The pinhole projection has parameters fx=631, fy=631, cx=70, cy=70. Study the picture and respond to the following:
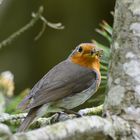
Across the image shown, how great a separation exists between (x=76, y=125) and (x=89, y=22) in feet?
19.7

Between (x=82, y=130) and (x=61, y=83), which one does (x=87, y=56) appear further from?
(x=82, y=130)

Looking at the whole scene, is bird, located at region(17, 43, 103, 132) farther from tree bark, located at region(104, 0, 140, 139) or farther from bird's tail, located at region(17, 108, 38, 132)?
tree bark, located at region(104, 0, 140, 139)

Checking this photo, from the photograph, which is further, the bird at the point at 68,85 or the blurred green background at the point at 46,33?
the blurred green background at the point at 46,33

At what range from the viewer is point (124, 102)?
3.80 metres

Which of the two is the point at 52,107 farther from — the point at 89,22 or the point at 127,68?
the point at 89,22

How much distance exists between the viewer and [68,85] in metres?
4.93

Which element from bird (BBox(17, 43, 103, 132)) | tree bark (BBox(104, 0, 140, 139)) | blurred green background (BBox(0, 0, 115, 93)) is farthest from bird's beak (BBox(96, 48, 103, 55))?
blurred green background (BBox(0, 0, 115, 93))

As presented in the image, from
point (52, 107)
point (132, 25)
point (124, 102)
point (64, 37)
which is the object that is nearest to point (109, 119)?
point (124, 102)

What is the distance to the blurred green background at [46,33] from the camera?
899 centimetres

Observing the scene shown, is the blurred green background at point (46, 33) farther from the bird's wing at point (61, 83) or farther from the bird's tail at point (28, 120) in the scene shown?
the bird's tail at point (28, 120)

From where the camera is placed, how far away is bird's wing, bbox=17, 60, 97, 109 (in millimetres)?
4715

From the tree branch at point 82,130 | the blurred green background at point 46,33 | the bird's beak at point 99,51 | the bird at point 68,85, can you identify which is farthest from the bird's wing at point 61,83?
the blurred green background at point 46,33

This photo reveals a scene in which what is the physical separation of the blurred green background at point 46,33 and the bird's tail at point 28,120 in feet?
14.3

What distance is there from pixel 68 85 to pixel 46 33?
14.2 feet
